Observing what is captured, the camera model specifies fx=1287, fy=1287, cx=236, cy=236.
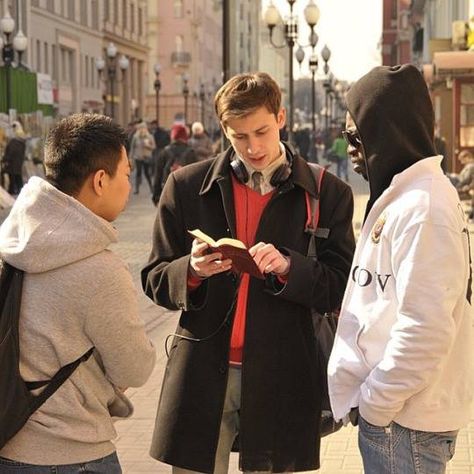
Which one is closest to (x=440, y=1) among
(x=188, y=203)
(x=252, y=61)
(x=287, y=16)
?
(x=287, y=16)

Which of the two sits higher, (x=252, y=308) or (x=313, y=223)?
(x=313, y=223)

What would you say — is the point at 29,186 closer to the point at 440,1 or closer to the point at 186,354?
the point at 186,354

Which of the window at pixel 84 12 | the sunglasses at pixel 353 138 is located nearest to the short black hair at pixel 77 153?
the sunglasses at pixel 353 138

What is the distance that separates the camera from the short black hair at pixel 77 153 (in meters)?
3.34

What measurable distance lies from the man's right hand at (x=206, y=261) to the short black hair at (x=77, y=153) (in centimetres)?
65

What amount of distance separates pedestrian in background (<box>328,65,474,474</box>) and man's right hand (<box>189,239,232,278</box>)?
1.97 ft

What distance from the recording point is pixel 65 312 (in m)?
3.25

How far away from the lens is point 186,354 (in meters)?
4.29

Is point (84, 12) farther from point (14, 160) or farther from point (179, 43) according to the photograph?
point (179, 43)

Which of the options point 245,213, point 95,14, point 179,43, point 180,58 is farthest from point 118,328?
point 179,43

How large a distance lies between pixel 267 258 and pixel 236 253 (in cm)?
18

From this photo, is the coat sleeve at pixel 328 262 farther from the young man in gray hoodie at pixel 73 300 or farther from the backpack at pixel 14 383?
the backpack at pixel 14 383

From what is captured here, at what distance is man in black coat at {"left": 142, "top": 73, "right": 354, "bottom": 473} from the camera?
13.6 ft

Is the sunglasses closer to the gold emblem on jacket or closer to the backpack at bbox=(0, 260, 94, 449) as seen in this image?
the gold emblem on jacket
